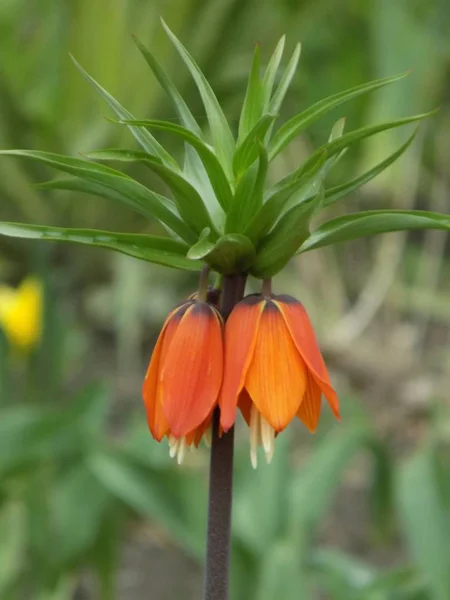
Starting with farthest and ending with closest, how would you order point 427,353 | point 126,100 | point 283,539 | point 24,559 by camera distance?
point 427,353
point 126,100
point 24,559
point 283,539

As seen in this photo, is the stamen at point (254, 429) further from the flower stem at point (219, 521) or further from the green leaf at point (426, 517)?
the green leaf at point (426, 517)

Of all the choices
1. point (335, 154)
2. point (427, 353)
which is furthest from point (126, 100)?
Answer: point (335, 154)

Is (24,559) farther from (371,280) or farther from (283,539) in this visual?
(371,280)

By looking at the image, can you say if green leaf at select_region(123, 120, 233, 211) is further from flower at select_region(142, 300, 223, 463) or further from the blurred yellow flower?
the blurred yellow flower

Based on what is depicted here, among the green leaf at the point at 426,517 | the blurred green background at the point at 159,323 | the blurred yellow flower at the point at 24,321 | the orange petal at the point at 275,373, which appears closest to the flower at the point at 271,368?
the orange petal at the point at 275,373

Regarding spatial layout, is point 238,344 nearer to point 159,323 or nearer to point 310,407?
point 310,407

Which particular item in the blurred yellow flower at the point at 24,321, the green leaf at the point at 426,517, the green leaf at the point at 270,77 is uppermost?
the green leaf at the point at 270,77

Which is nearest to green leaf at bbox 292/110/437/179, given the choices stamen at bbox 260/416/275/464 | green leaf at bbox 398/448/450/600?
stamen at bbox 260/416/275/464
